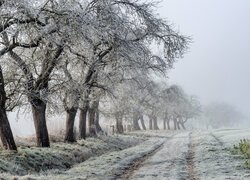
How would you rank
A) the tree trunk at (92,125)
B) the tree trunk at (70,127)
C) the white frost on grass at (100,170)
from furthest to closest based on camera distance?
the tree trunk at (92,125), the tree trunk at (70,127), the white frost on grass at (100,170)

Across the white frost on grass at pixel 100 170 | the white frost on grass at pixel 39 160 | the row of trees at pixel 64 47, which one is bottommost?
the white frost on grass at pixel 100 170

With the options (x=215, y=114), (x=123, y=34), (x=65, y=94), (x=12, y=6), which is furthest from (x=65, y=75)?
(x=215, y=114)

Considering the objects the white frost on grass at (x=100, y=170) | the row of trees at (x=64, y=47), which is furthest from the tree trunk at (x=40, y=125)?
the white frost on grass at (x=100, y=170)

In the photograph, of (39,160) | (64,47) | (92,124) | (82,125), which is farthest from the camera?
(92,124)

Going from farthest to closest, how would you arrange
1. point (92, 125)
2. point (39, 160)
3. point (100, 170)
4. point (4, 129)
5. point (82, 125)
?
point (92, 125), point (82, 125), point (4, 129), point (39, 160), point (100, 170)

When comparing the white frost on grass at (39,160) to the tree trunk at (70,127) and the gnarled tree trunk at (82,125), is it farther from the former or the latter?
the gnarled tree trunk at (82,125)

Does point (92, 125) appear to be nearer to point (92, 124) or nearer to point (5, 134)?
point (92, 124)

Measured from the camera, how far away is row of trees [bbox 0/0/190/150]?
21.6 meters

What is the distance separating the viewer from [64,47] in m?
26.0

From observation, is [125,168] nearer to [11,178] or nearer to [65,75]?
[11,178]

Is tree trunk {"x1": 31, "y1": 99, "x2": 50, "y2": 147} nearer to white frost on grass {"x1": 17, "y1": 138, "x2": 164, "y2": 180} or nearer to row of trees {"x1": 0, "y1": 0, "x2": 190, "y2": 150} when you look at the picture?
row of trees {"x1": 0, "y1": 0, "x2": 190, "y2": 150}

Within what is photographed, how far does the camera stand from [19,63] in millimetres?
27172

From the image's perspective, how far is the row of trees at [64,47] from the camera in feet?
70.8

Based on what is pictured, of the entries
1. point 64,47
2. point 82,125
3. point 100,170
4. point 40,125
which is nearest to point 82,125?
point 82,125
